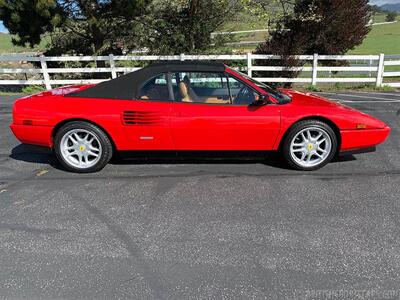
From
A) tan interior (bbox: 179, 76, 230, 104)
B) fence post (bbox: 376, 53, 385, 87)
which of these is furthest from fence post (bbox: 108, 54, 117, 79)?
fence post (bbox: 376, 53, 385, 87)

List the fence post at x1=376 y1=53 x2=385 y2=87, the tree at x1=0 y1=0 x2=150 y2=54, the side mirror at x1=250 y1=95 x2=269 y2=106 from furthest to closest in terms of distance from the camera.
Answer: the fence post at x1=376 y1=53 x2=385 y2=87 → the tree at x1=0 y1=0 x2=150 y2=54 → the side mirror at x1=250 y1=95 x2=269 y2=106

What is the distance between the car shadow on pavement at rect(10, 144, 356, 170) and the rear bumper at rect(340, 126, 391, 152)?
0.48m

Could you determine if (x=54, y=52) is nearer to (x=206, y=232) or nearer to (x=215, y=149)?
(x=215, y=149)

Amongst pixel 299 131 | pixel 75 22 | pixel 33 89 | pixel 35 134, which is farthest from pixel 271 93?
pixel 75 22

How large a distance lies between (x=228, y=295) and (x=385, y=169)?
3.14 metres

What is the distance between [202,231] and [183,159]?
5.50 ft

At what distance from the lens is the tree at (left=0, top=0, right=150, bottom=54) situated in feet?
38.1

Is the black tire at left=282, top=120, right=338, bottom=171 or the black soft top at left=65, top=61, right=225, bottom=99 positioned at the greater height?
the black soft top at left=65, top=61, right=225, bottom=99

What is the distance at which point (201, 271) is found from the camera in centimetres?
257

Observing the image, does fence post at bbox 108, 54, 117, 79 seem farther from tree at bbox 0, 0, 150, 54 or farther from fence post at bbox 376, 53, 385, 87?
fence post at bbox 376, 53, 385, 87

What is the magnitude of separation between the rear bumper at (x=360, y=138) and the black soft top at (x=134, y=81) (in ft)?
5.73

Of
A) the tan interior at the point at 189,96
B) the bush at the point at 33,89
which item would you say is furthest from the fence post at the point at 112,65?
the tan interior at the point at 189,96

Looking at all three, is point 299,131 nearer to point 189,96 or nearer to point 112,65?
point 189,96

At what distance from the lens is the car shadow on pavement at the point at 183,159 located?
14.5 feet
